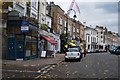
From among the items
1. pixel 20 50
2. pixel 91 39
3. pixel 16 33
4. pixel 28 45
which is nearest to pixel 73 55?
pixel 28 45

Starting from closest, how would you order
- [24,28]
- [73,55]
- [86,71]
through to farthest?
1. [86,71]
2. [24,28]
3. [73,55]

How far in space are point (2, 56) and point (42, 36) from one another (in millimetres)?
9724

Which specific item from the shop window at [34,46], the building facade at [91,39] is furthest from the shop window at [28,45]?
the building facade at [91,39]

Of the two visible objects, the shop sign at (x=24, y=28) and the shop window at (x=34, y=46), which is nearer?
the shop sign at (x=24, y=28)

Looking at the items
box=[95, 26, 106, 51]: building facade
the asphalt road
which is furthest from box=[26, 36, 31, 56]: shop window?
box=[95, 26, 106, 51]: building facade

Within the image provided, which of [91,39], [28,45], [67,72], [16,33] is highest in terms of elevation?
[91,39]

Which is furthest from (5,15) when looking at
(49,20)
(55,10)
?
(55,10)

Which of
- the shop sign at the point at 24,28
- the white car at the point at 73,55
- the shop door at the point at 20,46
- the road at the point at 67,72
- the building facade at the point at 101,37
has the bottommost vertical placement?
the road at the point at 67,72

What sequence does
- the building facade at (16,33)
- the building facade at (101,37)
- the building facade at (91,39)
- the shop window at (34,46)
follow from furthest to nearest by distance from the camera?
the building facade at (101,37)
the building facade at (91,39)
the shop window at (34,46)
the building facade at (16,33)

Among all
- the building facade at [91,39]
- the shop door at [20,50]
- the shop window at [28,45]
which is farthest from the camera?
the building facade at [91,39]

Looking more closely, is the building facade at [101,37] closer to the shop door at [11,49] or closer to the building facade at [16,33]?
the building facade at [16,33]

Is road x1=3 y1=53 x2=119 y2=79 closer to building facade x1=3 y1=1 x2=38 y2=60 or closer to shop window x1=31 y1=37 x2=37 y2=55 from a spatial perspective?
building facade x1=3 y1=1 x2=38 y2=60

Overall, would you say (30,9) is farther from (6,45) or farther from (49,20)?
(49,20)

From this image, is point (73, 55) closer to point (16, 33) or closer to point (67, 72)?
point (16, 33)
